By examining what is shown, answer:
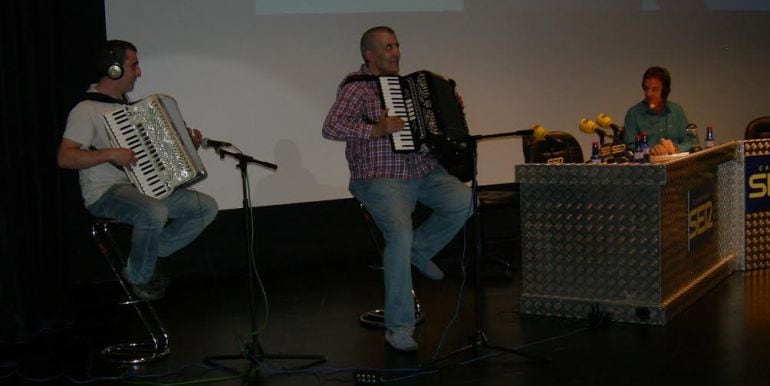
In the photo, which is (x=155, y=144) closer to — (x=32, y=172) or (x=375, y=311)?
(x=32, y=172)

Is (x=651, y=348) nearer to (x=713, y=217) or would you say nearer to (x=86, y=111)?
(x=713, y=217)

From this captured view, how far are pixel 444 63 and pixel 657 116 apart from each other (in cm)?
172

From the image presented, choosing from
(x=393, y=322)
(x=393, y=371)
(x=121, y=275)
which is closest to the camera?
(x=393, y=371)

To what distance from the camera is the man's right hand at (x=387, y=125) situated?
175 inches

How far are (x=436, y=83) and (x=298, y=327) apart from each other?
5.12 feet

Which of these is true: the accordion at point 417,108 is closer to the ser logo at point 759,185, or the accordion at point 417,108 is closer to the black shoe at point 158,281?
the black shoe at point 158,281

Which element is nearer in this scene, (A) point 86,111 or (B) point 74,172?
(A) point 86,111

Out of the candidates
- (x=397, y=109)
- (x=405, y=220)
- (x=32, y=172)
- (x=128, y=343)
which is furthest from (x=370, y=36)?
(x=32, y=172)

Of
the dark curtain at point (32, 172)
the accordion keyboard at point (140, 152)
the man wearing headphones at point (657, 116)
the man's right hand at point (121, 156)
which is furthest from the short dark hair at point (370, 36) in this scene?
the man wearing headphones at point (657, 116)

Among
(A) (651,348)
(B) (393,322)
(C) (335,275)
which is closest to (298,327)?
(B) (393,322)

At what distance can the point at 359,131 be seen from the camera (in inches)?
178

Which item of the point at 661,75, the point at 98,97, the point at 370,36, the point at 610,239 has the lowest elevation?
the point at 610,239

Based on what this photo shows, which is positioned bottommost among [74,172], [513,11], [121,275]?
[121,275]

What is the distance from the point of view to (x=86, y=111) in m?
4.66
